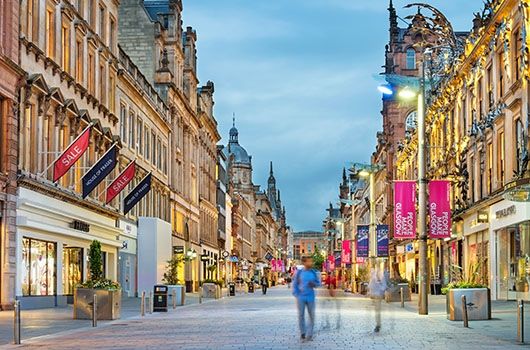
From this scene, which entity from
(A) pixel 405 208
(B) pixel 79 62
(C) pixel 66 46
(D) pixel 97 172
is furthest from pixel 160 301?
(A) pixel 405 208

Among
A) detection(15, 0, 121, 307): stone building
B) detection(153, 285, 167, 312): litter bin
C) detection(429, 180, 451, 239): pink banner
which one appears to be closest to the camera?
detection(15, 0, 121, 307): stone building

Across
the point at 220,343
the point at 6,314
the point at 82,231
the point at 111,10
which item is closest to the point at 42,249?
the point at 82,231

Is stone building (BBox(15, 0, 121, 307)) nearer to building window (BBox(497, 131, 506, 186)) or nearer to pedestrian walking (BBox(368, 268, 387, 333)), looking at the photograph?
pedestrian walking (BBox(368, 268, 387, 333))

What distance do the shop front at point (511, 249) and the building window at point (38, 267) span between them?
1963 cm

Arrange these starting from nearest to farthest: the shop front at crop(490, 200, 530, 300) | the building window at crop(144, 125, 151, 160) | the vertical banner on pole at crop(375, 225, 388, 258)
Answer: the shop front at crop(490, 200, 530, 300)
the vertical banner on pole at crop(375, 225, 388, 258)
the building window at crop(144, 125, 151, 160)

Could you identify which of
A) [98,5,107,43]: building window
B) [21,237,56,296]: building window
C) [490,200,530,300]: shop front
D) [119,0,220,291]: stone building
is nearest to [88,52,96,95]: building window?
[98,5,107,43]: building window

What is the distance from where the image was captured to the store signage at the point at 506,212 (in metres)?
42.9

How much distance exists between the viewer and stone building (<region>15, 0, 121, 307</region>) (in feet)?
124

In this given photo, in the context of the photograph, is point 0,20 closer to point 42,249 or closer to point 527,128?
point 42,249

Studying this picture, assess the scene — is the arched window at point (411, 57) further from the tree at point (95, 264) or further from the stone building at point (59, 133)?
the tree at point (95, 264)

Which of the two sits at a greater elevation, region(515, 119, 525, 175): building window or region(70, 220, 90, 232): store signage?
region(515, 119, 525, 175): building window

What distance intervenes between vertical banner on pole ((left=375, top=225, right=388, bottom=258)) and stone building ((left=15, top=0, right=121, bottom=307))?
60.3 feet

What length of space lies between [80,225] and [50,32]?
9.60 metres

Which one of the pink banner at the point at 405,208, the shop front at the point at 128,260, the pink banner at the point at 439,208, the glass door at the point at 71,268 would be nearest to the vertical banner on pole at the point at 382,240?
the pink banner at the point at 405,208
